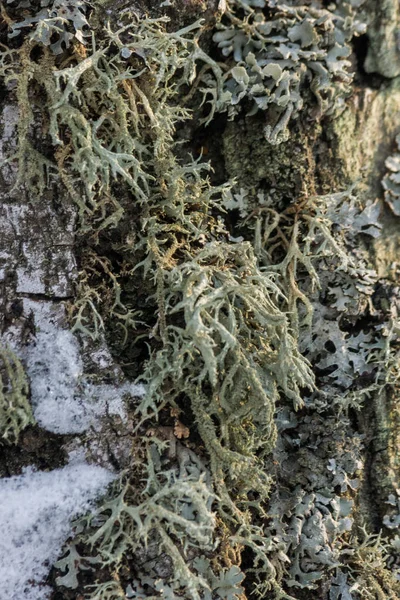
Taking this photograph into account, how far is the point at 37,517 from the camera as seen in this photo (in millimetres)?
1425

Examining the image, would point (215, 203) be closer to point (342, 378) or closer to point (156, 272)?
point (156, 272)

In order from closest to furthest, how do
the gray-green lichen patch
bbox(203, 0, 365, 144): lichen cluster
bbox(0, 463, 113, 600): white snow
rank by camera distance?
bbox(0, 463, 113, 600): white snow, bbox(203, 0, 365, 144): lichen cluster, the gray-green lichen patch

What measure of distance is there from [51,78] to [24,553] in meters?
1.17

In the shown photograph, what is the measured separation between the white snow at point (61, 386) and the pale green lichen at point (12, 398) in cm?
3

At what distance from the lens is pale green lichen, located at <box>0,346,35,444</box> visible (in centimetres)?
142

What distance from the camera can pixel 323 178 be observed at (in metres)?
1.81

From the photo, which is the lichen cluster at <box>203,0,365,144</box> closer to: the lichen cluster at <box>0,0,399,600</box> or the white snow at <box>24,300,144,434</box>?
the lichen cluster at <box>0,0,399,600</box>

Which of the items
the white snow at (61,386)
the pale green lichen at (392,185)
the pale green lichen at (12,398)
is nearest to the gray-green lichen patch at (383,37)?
the pale green lichen at (392,185)

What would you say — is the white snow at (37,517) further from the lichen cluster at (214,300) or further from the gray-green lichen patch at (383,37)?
the gray-green lichen patch at (383,37)

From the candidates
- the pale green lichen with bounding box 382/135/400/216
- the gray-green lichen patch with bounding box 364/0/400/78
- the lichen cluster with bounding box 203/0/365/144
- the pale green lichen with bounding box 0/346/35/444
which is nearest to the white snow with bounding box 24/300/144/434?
the pale green lichen with bounding box 0/346/35/444

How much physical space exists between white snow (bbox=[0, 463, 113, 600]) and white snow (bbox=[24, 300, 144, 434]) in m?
0.12

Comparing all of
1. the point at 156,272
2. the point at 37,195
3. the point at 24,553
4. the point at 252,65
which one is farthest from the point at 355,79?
the point at 24,553

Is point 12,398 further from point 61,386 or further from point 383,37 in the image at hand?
point 383,37

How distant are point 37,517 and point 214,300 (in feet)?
2.23
